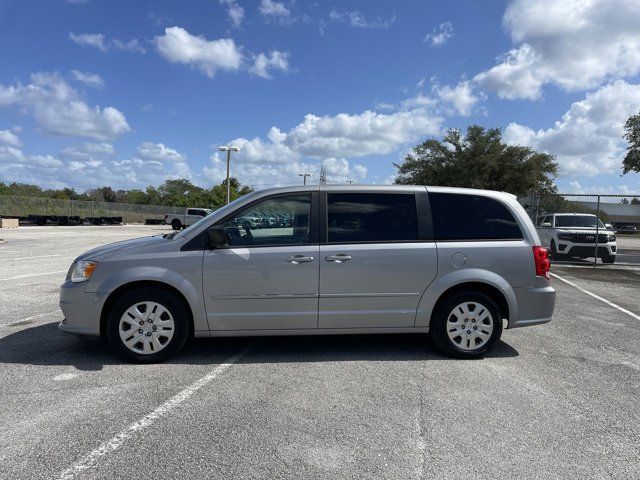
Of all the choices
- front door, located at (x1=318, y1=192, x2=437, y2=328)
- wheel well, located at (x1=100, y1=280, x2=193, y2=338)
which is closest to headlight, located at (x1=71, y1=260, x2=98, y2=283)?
wheel well, located at (x1=100, y1=280, x2=193, y2=338)

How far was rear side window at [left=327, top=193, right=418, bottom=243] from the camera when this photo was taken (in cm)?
487

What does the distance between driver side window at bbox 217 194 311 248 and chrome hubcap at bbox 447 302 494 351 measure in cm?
180

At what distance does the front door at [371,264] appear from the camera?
15.6 ft

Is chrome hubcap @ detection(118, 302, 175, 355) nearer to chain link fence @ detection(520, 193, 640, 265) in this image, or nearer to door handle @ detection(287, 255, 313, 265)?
door handle @ detection(287, 255, 313, 265)

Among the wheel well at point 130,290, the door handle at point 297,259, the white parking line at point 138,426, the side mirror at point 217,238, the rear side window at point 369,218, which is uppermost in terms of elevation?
the rear side window at point 369,218

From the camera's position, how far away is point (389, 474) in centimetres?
283

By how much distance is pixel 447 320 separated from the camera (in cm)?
491

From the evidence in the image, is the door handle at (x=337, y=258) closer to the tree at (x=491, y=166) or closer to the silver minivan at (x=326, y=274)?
the silver minivan at (x=326, y=274)

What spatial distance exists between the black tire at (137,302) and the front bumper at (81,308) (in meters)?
0.13

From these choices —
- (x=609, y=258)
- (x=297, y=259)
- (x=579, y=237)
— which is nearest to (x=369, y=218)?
(x=297, y=259)

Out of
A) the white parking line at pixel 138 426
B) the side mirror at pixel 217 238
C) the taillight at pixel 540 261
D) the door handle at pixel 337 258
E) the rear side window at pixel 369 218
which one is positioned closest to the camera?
the white parking line at pixel 138 426

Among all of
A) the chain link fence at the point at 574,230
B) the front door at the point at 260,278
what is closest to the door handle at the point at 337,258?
the front door at the point at 260,278

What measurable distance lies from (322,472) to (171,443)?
1.06 m

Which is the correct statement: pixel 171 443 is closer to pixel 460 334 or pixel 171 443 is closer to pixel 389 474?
pixel 389 474
